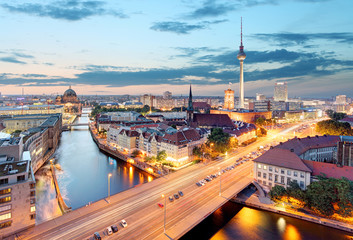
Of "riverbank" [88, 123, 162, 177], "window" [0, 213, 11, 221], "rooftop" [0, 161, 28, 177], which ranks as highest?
"rooftop" [0, 161, 28, 177]

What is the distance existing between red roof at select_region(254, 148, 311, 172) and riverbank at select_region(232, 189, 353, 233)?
224 inches

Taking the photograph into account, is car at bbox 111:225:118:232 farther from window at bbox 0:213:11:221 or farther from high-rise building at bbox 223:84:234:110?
high-rise building at bbox 223:84:234:110

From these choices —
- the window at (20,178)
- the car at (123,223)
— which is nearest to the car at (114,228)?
the car at (123,223)

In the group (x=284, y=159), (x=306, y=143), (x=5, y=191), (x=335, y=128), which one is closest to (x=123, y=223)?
(x=5, y=191)

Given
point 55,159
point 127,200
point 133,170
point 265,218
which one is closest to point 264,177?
point 265,218

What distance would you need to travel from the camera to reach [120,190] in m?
36.2

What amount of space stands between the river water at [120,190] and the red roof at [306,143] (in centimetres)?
1438

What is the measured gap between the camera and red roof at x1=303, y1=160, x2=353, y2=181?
2788cm

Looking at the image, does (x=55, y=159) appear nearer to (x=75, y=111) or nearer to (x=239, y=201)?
(x=239, y=201)

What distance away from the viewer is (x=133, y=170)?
45.2 meters

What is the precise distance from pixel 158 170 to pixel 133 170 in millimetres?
7296

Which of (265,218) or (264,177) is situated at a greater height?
(264,177)

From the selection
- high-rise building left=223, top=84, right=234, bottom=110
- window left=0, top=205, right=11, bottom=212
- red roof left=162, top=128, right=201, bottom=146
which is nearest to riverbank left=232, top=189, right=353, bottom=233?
red roof left=162, top=128, right=201, bottom=146

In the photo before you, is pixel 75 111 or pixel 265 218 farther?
pixel 75 111
